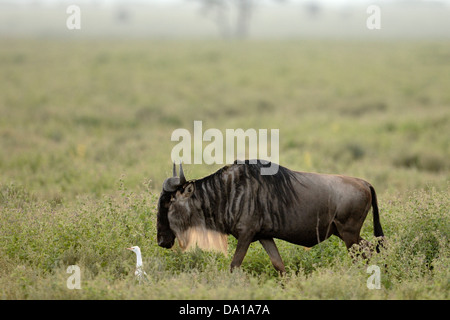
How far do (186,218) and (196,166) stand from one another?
468cm

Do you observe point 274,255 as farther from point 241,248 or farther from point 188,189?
point 188,189

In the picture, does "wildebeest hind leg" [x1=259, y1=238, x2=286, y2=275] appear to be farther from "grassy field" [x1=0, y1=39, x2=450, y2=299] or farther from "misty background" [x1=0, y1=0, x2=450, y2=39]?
"misty background" [x1=0, y1=0, x2=450, y2=39]

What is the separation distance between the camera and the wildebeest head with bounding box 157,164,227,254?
586 cm

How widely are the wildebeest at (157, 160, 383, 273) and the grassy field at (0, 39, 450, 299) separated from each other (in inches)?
13.1

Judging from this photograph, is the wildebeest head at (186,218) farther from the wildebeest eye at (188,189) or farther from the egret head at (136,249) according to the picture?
the egret head at (136,249)

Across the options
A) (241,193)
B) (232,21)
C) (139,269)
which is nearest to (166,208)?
(139,269)

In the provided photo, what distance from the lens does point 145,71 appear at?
27.1 m

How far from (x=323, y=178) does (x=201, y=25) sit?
8382 cm

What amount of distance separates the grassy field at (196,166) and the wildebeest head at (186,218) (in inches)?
10.6

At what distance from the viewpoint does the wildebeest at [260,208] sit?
5768mm

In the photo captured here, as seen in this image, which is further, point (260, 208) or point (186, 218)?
Result: point (186, 218)

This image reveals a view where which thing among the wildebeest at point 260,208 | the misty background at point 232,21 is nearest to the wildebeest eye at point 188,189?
the wildebeest at point 260,208

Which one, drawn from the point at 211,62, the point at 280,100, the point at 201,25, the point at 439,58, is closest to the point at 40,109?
the point at 280,100

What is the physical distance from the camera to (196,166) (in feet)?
34.6
